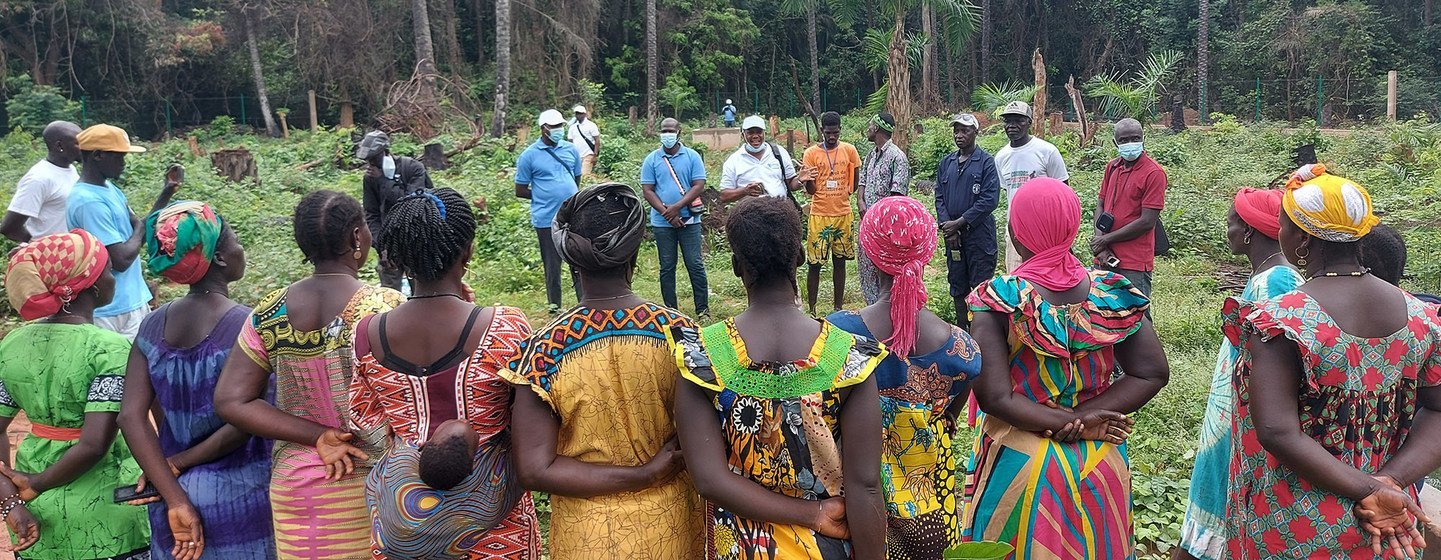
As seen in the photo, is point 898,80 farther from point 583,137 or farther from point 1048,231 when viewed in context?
point 1048,231

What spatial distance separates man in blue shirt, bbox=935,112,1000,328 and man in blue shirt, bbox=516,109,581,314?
2.87 m

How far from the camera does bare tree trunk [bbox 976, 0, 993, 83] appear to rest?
Answer: 1420 inches

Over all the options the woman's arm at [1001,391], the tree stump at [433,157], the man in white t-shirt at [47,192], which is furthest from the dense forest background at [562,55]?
the woman's arm at [1001,391]

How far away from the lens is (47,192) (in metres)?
5.21

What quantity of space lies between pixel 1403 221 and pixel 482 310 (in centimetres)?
1129

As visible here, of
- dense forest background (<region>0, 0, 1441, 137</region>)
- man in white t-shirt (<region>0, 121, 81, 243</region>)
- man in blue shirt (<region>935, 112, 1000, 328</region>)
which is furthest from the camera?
dense forest background (<region>0, 0, 1441, 137</region>)

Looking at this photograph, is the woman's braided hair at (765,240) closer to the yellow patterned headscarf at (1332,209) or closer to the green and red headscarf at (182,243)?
the yellow patterned headscarf at (1332,209)

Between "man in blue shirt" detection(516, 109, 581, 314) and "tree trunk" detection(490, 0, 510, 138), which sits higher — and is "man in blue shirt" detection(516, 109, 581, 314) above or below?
below

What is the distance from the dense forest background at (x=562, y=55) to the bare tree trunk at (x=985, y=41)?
0.29m

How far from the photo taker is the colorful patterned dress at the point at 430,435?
241 cm

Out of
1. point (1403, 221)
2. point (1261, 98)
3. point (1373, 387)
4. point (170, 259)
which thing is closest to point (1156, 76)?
point (1403, 221)

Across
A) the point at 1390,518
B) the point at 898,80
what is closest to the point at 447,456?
the point at 1390,518

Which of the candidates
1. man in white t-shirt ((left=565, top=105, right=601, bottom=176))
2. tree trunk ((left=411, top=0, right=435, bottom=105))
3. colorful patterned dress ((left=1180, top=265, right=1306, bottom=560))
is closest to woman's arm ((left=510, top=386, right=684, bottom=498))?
colorful patterned dress ((left=1180, top=265, right=1306, bottom=560))

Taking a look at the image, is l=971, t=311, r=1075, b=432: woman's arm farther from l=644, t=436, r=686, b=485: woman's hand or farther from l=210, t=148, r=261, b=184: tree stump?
l=210, t=148, r=261, b=184: tree stump
